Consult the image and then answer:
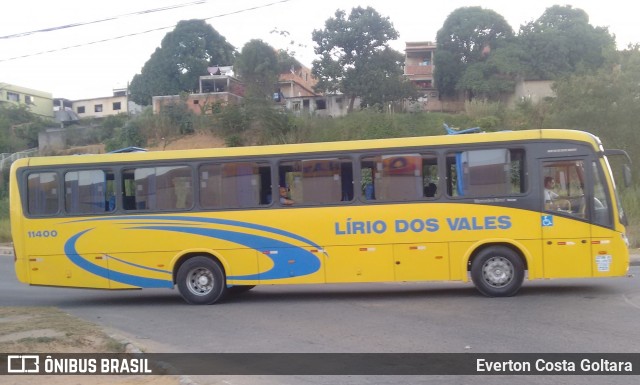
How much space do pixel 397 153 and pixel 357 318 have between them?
3.33 metres

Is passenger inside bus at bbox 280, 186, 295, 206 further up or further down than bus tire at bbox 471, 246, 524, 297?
further up

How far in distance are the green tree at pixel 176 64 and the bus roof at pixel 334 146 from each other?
158 ft

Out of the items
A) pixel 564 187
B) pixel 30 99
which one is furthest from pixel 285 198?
pixel 30 99

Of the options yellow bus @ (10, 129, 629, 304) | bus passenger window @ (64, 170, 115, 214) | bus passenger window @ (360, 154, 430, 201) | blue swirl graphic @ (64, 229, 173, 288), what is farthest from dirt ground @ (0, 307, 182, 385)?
bus passenger window @ (360, 154, 430, 201)

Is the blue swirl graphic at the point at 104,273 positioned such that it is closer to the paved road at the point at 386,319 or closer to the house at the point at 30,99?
the paved road at the point at 386,319

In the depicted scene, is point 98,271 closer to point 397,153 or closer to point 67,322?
point 67,322

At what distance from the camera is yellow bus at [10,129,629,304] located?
1149 cm

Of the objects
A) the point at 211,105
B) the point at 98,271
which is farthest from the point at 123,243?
the point at 211,105

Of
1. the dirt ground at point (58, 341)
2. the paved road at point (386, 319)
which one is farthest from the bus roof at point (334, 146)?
the dirt ground at point (58, 341)

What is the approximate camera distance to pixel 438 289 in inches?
524

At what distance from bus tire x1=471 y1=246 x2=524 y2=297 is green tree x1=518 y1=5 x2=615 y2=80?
40122 mm

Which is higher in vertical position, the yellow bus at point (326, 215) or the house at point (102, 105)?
the house at point (102, 105)

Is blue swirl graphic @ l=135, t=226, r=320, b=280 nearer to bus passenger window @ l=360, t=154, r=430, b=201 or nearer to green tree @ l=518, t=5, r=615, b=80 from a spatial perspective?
bus passenger window @ l=360, t=154, r=430, b=201

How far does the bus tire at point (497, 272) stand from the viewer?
11523 mm
